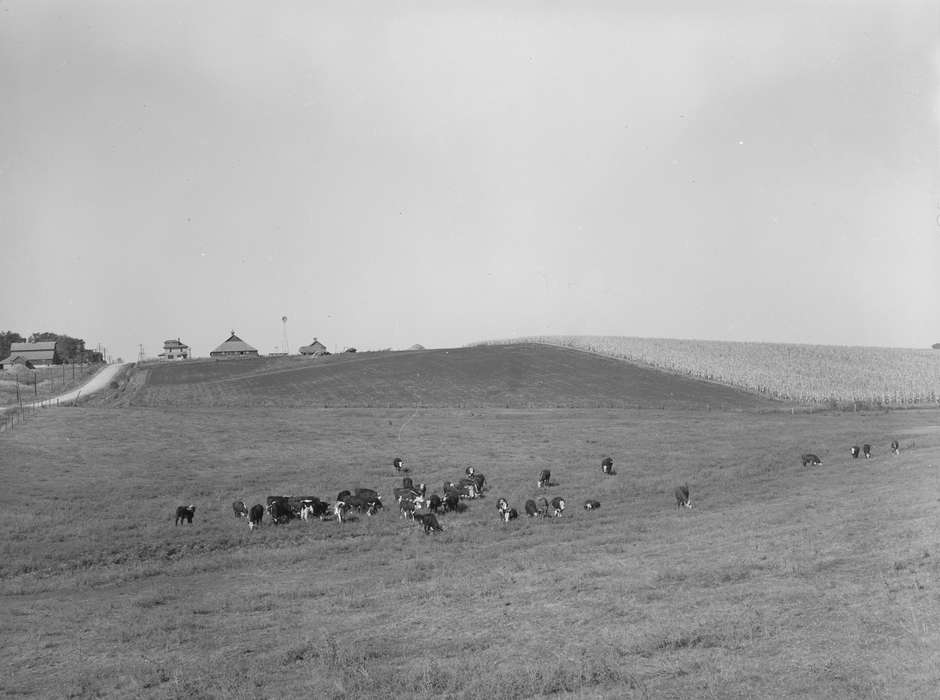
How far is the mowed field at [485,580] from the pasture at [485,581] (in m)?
0.08

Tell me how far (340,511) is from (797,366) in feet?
249

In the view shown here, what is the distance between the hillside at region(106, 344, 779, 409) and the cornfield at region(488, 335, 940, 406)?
423cm

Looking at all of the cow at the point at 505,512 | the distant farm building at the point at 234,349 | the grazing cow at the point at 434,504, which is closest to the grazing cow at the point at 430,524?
the cow at the point at 505,512

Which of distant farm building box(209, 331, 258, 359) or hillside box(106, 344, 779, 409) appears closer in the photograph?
hillside box(106, 344, 779, 409)

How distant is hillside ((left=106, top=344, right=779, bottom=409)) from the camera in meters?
68.1

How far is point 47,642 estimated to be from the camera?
15.2 metres

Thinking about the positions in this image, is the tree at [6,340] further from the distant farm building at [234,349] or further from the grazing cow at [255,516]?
the grazing cow at [255,516]

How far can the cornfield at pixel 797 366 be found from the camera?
72.1 meters

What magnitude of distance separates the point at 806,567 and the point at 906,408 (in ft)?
178

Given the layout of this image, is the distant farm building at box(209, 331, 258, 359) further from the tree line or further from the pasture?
the pasture

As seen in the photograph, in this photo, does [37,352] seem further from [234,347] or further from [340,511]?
[340,511]

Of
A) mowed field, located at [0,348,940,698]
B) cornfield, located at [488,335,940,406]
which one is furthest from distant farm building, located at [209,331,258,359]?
mowed field, located at [0,348,940,698]

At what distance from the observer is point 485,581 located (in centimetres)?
1855

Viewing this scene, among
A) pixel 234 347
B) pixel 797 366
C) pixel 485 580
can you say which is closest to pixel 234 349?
pixel 234 347
